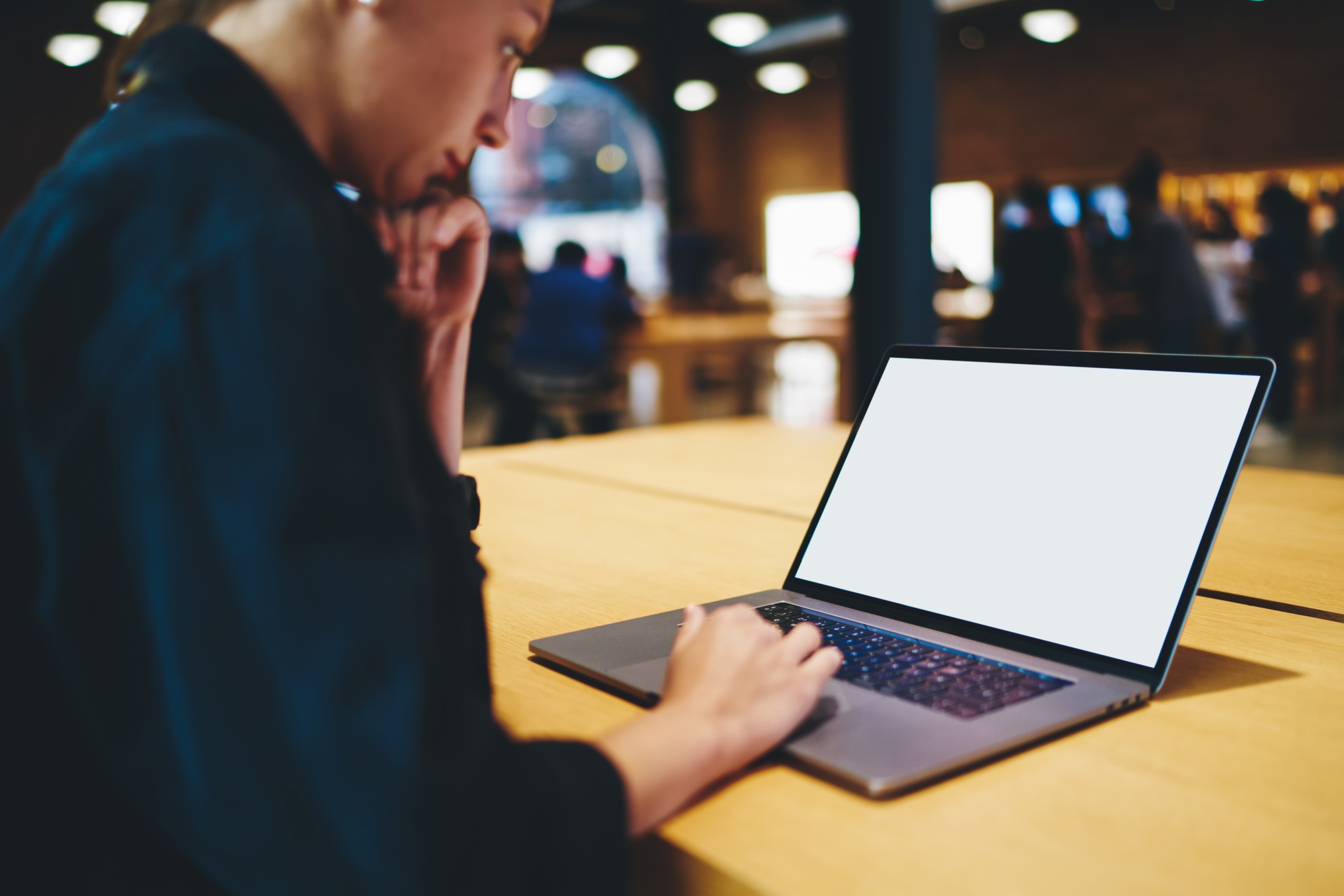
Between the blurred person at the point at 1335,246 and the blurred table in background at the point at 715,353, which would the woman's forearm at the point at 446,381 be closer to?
the blurred table in background at the point at 715,353

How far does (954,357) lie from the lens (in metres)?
0.97

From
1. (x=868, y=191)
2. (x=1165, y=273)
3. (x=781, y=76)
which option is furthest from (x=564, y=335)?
(x=781, y=76)

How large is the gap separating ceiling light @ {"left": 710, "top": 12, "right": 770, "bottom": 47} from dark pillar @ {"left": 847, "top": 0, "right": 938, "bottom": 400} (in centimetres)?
492

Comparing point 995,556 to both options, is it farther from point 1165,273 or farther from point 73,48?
point 73,48

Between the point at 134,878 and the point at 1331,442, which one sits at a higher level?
the point at 134,878

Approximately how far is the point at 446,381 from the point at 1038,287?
475 centimetres

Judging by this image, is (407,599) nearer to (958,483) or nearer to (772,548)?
(958,483)

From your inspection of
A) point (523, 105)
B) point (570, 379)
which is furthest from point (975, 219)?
point (570, 379)

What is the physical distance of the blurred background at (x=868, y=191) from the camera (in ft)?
17.1

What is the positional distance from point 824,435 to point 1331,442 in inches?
203

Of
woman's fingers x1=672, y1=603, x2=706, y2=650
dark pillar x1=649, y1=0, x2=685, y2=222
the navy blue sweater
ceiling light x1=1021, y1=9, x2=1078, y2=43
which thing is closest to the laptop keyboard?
woman's fingers x1=672, y1=603, x2=706, y2=650

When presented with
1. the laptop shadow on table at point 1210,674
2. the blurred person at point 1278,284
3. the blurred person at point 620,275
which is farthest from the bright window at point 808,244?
the laptop shadow on table at point 1210,674

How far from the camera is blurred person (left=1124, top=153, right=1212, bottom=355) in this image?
5.78m

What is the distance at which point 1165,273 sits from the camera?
19.1ft
